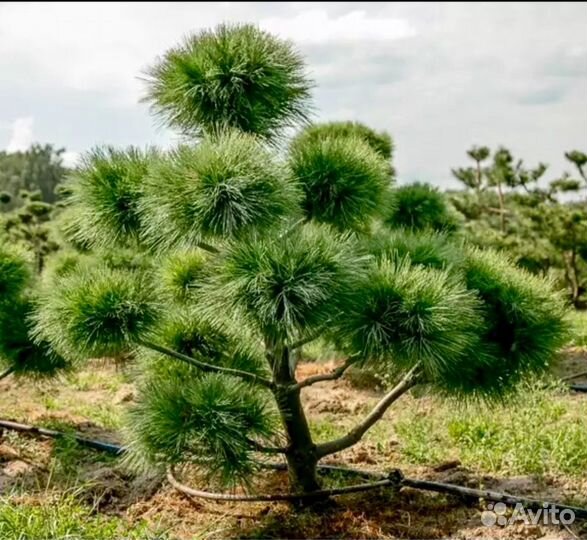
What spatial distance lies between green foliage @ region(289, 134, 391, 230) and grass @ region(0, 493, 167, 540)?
3.63ft

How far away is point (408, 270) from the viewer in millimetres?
2002

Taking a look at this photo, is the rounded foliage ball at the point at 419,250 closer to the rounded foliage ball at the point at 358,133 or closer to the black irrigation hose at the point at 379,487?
the rounded foliage ball at the point at 358,133

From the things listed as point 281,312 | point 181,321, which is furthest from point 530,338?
point 181,321

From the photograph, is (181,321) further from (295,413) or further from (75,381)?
(75,381)

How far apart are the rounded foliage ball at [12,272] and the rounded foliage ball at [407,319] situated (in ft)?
5.72

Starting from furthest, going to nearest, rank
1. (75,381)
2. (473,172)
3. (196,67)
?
1. (473,172)
2. (75,381)
3. (196,67)

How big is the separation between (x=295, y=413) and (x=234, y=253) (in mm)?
762

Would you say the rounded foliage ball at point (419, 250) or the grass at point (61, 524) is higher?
the rounded foliage ball at point (419, 250)

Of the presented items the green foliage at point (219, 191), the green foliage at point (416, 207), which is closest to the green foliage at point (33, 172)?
the green foliage at point (416, 207)

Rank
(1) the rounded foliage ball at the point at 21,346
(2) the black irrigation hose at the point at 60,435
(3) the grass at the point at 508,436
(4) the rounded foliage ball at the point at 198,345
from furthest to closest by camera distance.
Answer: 1. (2) the black irrigation hose at the point at 60,435
2. (1) the rounded foliage ball at the point at 21,346
3. (3) the grass at the point at 508,436
4. (4) the rounded foliage ball at the point at 198,345

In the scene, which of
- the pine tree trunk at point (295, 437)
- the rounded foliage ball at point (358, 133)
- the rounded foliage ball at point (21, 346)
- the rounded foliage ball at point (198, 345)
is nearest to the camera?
the pine tree trunk at point (295, 437)

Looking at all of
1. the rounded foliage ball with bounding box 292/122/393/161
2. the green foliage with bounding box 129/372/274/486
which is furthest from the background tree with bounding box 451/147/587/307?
the green foliage with bounding box 129/372/274/486

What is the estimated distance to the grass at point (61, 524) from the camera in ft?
7.24

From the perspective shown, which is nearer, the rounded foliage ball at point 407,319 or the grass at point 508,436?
the rounded foliage ball at point 407,319
